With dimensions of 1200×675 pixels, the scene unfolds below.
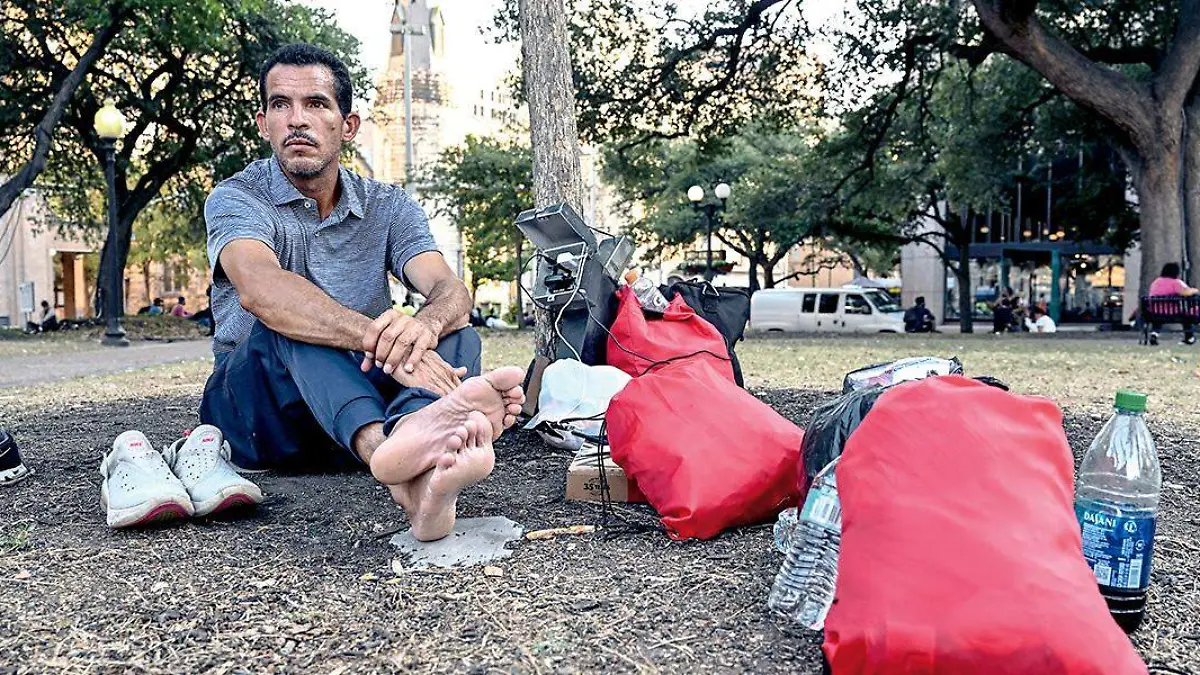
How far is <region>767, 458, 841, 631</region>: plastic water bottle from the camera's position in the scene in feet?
6.45

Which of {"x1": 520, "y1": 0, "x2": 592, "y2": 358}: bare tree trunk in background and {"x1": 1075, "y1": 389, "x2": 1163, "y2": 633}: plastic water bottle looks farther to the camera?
{"x1": 520, "y1": 0, "x2": 592, "y2": 358}: bare tree trunk in background

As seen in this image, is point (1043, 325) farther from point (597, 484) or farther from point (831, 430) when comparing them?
point (831, 430)

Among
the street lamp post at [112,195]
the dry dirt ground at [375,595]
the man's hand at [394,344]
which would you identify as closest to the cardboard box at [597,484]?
the dry dirt ground at [375,595]

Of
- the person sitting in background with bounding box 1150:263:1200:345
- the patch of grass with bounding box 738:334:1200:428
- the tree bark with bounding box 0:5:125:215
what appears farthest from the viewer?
the tree bark with bounding box 0:5:125:215

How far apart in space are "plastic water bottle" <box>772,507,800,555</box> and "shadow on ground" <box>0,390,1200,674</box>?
52 millimetres

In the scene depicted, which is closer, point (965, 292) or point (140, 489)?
point (140, 489)

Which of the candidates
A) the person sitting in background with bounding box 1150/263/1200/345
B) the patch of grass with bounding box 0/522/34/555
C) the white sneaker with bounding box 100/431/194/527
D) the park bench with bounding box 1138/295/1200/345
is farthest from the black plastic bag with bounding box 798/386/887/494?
the person sitting in background with bounding box 1150/263/1200/345

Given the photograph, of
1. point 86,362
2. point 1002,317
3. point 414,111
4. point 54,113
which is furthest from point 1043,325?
point 414,111

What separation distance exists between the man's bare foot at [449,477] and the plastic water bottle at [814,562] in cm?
75

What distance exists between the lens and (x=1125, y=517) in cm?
189

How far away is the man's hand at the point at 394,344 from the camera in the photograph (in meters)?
2.63

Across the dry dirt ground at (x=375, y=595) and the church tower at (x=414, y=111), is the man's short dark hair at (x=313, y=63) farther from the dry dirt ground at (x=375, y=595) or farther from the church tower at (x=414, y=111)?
the church tower at (x=414, y=111)

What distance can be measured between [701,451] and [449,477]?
79 centimetres

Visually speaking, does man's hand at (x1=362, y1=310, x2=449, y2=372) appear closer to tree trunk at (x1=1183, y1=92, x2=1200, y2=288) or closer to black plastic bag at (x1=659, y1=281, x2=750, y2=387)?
black plastic bag at (x1=659, y1=281, x2=750, y2=387)
